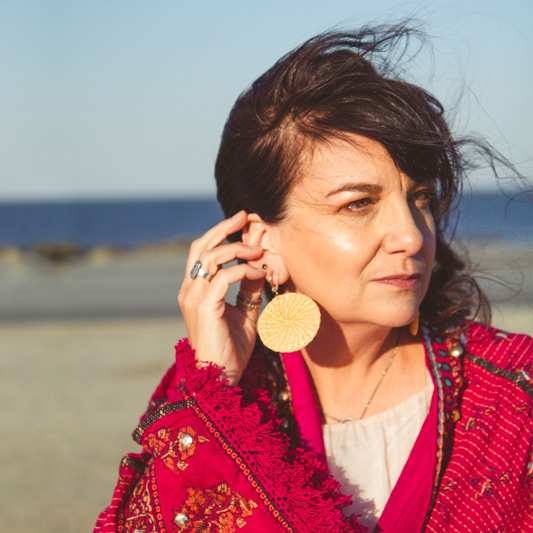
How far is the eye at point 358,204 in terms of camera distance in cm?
215

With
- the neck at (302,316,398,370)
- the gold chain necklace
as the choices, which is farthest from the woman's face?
the gold chain necklace

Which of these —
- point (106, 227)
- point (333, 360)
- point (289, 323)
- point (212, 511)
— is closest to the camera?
point (212, 511)

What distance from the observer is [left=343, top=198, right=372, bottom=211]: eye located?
2.15 meters

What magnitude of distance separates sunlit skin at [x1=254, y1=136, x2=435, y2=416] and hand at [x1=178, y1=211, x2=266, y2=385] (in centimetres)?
16

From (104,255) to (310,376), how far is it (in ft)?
85.2

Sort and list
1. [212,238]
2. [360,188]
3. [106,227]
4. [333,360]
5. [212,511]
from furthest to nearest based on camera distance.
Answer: [106,227] < [333,360] < [212,238] < [360,188] < [212,511]

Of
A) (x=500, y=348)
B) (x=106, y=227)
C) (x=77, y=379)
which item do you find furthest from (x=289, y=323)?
(x=106, y=227)

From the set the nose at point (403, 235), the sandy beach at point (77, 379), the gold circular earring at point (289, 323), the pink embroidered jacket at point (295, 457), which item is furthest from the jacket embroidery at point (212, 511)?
the sandy beach at point (77, 379)

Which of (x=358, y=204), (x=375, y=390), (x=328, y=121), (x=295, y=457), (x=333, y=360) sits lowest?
(x=295, y=457)

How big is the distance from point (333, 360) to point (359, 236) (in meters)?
0.57

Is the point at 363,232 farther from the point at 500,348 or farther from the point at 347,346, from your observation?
the point at 500,348

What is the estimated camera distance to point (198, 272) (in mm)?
2328

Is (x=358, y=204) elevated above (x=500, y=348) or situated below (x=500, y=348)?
above

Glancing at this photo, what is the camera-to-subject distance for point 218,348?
7.20 feet
